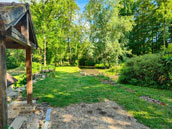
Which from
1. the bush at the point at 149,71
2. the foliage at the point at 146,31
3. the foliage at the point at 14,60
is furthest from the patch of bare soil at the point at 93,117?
the foliage at the point at 146,31

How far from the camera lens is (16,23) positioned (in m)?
1.99

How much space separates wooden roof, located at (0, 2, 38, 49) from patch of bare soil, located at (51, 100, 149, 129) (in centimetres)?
223

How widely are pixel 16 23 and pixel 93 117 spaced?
302 centimetres

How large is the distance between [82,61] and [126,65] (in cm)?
1969

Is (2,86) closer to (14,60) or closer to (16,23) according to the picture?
(16,23)

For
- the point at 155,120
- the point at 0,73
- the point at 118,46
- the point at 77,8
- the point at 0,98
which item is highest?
the point at 77,8

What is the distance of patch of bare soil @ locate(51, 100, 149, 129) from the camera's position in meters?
2.74

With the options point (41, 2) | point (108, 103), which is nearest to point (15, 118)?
point (108, 103)

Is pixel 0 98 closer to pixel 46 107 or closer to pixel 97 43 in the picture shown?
pixel 46 107

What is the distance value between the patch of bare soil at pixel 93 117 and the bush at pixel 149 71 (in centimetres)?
416

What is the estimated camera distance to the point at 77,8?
22.8 metres

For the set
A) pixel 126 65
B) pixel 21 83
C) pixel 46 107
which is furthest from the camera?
pixel 126 65

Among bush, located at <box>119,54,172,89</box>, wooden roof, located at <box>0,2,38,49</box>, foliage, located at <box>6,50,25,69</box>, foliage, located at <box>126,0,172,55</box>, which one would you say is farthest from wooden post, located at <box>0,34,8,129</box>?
foliage, located at <box>126,0,172,55</box>

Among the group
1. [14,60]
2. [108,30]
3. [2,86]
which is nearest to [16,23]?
[2,86]
